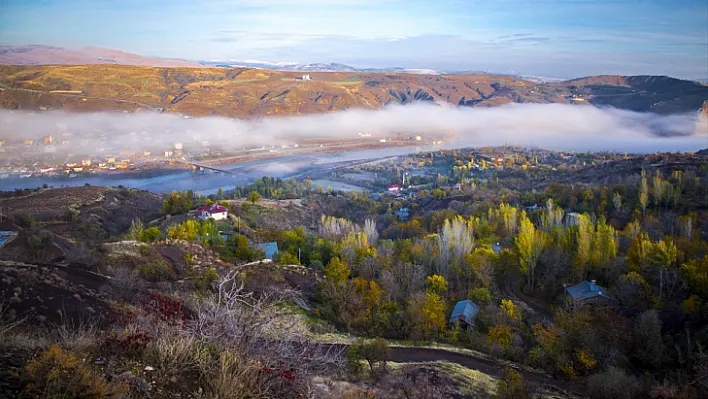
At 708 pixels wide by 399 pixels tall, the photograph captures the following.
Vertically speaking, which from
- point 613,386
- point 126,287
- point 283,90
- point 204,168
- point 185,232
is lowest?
point 204,168

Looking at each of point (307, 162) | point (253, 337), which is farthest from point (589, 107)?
point (253, 337)

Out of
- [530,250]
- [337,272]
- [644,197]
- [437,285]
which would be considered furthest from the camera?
[644,197]

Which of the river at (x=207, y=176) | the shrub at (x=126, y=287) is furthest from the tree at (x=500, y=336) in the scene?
the river at (x=207, y=176)

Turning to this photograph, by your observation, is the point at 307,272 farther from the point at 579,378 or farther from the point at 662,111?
the point at 662,111

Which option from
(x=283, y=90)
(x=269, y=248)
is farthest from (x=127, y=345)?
(x=283, y=90)

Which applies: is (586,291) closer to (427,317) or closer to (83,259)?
(427,317)

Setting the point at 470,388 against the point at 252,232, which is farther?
the point at 252,232

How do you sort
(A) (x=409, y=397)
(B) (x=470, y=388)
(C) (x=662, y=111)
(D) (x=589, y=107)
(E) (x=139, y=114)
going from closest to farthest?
(A) (x=409, y=397) < (B) (x=470, y=388) < (E) (x=139, y=114) < (C) (x=662, y=111) < (D) (x=589, y=107)

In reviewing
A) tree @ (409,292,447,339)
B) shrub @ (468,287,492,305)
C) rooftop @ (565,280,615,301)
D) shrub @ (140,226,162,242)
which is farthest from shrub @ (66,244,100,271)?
rooftop @ (565,280,615,301)
